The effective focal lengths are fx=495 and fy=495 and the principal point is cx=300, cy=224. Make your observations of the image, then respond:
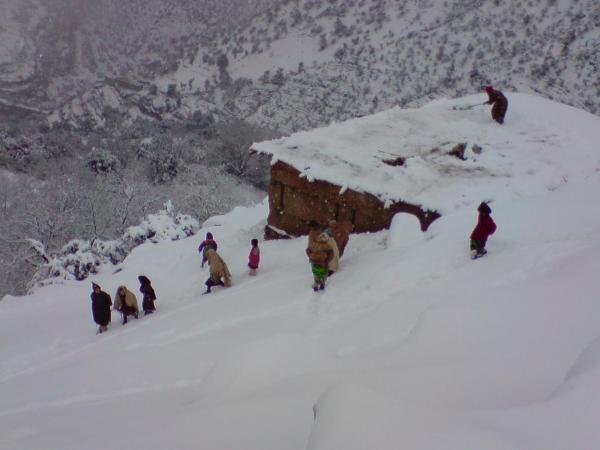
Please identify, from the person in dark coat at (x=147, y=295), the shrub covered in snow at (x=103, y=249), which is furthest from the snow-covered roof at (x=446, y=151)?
the shrub covered in snow at (x=103, y=249)

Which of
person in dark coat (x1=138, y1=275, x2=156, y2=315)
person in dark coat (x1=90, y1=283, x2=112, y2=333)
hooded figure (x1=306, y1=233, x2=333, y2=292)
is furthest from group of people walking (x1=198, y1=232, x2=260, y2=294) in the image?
hooded figure (x1=306, y1=233, x2=333, y2=292)

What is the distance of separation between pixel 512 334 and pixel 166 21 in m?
50.9

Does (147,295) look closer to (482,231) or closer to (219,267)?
(219,267)

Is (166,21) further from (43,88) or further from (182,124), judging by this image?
(182,124)

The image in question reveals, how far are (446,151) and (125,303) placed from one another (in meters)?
7.06

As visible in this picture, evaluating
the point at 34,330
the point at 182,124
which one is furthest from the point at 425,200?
the point at 182,124

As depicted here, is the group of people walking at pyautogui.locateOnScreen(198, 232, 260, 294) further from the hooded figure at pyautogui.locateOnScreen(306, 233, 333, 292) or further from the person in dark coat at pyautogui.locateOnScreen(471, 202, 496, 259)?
the person in dark coat at pyautogui.locateOnScreen(471, 202, 496, 259)

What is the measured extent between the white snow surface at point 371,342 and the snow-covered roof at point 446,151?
75 millimetres

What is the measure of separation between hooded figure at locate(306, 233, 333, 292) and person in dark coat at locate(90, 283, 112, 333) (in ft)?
13.0

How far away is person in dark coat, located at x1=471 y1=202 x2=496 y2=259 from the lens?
6863mm

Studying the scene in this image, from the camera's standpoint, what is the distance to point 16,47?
4634 cm

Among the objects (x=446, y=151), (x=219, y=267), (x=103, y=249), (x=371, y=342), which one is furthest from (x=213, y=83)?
(x=371, y=342)

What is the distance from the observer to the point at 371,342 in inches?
216

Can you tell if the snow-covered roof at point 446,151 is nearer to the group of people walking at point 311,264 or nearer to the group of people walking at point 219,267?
the group of people walking at point 311,264
